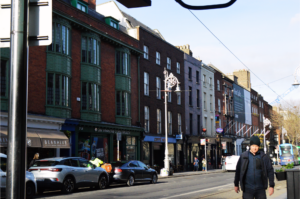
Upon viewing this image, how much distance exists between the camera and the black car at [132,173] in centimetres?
2091

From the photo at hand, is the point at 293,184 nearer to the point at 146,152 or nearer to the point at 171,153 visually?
the point at 146,152

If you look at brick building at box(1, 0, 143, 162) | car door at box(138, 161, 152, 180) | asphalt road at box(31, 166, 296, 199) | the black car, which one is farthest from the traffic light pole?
car door at box(138, 161, 152, 180)

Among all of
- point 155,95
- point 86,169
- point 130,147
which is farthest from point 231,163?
point 86,169

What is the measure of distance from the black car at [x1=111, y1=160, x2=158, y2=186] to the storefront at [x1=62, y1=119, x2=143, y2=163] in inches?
134

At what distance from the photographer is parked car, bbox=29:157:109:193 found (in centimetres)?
1647

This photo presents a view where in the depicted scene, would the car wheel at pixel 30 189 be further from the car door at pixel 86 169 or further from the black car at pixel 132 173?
the black car at pixel 132 173

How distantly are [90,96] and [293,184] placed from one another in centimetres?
1969

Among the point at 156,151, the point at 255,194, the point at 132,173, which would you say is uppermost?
the point at 255,194

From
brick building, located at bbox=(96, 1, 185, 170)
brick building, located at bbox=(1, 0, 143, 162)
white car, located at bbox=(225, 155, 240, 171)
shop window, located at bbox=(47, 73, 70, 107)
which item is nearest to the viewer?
brick building, located at bbox=(1, 0, 143, 162)

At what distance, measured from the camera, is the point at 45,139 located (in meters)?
22.2

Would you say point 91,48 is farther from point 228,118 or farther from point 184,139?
point 228,118

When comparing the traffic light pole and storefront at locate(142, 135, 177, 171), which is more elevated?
the traffic light pole

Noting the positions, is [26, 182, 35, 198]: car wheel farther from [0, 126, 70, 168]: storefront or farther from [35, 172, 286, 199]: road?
[0, 126, 70, 168]: storefront

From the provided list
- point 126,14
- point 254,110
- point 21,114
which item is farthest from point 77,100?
point 254,110
